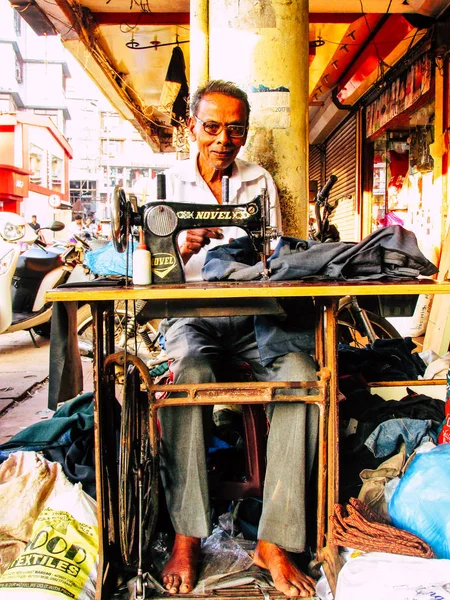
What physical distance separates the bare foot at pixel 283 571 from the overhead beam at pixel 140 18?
4.93 metres

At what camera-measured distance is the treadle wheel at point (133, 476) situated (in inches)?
64.7

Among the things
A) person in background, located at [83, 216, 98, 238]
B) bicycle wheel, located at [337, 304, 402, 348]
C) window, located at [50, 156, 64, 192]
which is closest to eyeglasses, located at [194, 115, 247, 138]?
bicycle wheel, located at [337, 304, 402, 348]

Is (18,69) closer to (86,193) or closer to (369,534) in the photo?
(86,193)

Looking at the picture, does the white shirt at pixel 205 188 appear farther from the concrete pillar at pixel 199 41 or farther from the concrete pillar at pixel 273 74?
the concrete pillar at pixel 199 41

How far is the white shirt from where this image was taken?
2.18 metres

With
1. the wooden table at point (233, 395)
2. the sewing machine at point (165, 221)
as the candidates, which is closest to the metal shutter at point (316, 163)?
the sewing machine at point (165, 221)

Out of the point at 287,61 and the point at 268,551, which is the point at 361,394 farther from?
the point at 287,61

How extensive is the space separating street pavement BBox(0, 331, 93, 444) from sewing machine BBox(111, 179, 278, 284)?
1798 millimetres

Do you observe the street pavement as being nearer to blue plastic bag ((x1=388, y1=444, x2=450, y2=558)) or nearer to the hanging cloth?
blue plastic bag ((x1=388, y1=444, x2=450, y2=558))

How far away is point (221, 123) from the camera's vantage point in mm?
2184

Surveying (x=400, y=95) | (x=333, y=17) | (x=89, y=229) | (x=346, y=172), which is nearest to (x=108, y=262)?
(x=333, y=17)

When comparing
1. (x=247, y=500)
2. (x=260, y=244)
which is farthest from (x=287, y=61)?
(x=247, y=500)

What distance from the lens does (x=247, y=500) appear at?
6.52 feet

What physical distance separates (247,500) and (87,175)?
141ft
